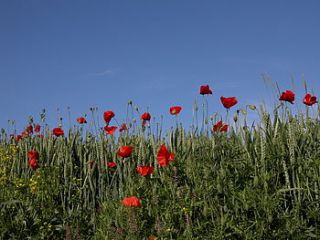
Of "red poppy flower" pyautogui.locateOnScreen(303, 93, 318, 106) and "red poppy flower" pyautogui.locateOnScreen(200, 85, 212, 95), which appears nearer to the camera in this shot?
"red poppy flower" pyautogui.locateOnScreen(303, 93, 318, 106)

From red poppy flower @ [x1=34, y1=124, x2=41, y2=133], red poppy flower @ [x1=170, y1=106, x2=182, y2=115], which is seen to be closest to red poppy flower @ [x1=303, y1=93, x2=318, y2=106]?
red poppy flower @ [x1=170, y1=106, x2=182, y2=115]

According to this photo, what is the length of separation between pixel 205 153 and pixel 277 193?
4.77 ft

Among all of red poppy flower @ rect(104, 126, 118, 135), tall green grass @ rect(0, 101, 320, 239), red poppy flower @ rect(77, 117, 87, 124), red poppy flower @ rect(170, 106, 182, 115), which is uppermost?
red poppy flower @ rect(77, 117, 87, 124)

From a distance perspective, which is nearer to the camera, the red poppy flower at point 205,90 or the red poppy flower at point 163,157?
the red poppy flower at point 163,157

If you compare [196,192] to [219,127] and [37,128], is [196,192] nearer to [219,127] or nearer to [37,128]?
[219,127]

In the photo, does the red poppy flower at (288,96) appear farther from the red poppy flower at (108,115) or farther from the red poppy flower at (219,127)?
the red poppy flower at (108,115)

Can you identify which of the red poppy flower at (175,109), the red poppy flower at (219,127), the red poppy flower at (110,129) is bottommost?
the red poppy flower at (219,127)

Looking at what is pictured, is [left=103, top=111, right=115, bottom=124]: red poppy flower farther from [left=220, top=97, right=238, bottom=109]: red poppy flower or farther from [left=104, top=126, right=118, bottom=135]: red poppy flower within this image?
[left=220, top=97, right=238, bottom=109]: red poppy flower

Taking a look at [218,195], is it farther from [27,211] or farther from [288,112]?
[27,211]

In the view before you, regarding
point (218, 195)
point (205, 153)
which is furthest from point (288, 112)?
point (218, 195)

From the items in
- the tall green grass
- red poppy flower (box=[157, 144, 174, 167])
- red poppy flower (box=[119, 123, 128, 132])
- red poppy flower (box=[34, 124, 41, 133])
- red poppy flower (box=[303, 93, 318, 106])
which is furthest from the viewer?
red poppy flower (box=[34, 124, 41, 133])

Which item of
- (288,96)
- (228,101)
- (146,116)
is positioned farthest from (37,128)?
(288,96)

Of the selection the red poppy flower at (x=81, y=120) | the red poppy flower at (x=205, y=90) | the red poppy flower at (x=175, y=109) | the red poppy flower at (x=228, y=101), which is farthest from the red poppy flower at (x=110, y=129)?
the red poppy flower at (x=228, y=101)

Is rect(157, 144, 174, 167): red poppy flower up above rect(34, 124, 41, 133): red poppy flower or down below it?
below
